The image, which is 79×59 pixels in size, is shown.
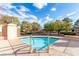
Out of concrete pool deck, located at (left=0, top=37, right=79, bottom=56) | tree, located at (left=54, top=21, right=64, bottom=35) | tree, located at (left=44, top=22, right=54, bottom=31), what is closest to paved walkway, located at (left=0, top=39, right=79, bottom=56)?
concrete pool deck, located at (left=0, top=37, right=79, bottom=56)

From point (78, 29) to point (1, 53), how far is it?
1.88 m

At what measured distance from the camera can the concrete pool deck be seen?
5.46 metres

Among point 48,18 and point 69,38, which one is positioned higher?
point 48,18

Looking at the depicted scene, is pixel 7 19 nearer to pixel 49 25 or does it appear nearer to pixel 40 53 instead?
pixel 49 25

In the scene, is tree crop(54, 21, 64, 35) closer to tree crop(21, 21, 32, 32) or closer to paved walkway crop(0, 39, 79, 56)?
paved walkway crop(0, 39, 79, 56)

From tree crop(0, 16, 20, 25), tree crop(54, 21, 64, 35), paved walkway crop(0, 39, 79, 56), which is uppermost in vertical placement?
tree crop(0, 16, 20, 25)

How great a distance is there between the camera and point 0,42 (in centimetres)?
555

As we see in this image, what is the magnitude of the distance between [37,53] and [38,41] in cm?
29

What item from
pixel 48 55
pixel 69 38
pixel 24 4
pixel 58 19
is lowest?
pixel 48 55

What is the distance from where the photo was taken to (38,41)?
18.3 feet

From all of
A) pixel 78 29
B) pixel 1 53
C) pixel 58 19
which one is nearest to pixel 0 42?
pixel 1 53

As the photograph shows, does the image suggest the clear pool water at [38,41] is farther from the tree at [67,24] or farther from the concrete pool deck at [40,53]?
the tree at [67,24]

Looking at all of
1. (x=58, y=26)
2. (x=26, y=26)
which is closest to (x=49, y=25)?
(x=58, y=26)

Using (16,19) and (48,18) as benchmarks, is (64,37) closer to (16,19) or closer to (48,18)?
(48,18)
